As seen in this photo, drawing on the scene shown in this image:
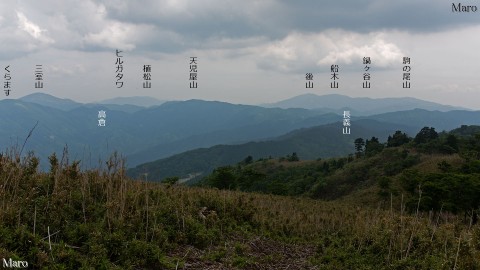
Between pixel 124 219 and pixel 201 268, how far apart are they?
5.98 feet

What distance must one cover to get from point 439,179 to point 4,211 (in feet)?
93.6

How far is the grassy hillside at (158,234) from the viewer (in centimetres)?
574

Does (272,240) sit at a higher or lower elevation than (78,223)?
lower

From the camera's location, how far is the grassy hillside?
5742 millimetres

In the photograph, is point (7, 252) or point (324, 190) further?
point (324, 190)

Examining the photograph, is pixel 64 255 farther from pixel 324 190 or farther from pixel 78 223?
pixel 324 190

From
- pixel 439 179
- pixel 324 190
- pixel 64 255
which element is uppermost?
pixel 64 255

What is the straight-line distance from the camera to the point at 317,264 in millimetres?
8359

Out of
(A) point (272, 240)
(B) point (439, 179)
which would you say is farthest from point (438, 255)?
(B) point (439, 179)

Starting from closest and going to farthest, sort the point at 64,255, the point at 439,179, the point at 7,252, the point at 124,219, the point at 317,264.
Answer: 1. the point at 7,252
2. the point at 64,255
3. the point at 124,219
4. the point at 317,264
5. the point at 439,179

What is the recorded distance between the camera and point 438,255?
8.59 m

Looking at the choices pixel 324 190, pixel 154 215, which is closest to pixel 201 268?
pixel 154 215

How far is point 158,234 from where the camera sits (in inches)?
277

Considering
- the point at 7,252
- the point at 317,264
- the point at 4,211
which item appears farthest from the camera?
the point at 317,264
